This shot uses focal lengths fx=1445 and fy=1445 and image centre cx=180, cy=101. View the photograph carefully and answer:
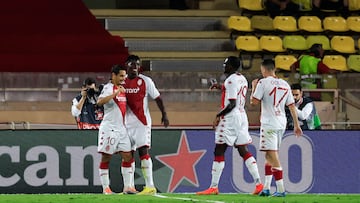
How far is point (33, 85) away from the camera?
1043 inches

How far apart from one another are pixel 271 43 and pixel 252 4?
1.57m

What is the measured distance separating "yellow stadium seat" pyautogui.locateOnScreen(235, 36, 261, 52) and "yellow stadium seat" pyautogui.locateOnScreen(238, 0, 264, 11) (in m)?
1.35

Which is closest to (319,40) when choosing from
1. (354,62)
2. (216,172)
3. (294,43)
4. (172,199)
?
(294,43)

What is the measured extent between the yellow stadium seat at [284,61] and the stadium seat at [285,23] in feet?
4.74

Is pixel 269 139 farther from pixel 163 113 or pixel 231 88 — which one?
pixel 163 113

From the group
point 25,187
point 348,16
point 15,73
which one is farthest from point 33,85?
point 348,16

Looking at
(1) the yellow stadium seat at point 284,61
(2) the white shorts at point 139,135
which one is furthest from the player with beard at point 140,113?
(1) the yellow stadium seat at point 284,61

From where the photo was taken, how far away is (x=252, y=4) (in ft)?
106

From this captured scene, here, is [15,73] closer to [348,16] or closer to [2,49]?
[2,49]

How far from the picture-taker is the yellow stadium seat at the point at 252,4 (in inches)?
1266

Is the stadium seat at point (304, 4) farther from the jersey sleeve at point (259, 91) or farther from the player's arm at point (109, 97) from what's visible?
the jersey sleeve at point (259, 91)

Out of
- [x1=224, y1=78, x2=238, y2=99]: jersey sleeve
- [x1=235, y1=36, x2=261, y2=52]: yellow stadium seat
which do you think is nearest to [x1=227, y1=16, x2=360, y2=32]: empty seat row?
[x1=235, y1=36, x2=261, y2=52]: yellow stadium seat

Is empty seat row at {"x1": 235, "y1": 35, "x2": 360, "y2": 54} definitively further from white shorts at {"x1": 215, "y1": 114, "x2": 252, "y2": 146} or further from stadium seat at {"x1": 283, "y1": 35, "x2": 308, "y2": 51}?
white shorts at {"x1": 215, "y1": 114, "x2": 252, "y2": 146}

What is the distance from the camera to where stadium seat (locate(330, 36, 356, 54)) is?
31.3 m
